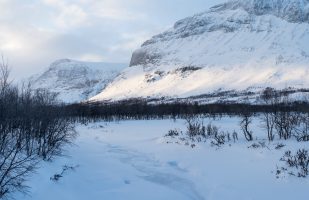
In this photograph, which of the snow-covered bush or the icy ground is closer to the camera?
the icy ground

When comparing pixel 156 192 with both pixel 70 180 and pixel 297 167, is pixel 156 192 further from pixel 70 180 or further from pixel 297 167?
pixel 297 167

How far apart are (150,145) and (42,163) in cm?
1223

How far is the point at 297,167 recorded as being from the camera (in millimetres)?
15930

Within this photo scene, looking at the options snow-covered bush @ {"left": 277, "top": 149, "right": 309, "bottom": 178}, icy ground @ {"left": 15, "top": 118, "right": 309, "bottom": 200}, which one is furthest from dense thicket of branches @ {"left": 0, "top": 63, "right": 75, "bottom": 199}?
snow-covered bush @ {"left": 277, "top": 149, "right": 309, "bottom": 178}

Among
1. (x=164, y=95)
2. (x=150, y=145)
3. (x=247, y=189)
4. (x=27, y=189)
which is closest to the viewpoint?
(x=27, y=189)

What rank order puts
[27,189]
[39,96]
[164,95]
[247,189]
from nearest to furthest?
[27,189], [247,189], [39,96], [164,95]

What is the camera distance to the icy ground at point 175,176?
1404 cm

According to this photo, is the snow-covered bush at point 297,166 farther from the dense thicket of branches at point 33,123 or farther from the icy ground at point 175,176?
the dense thicket of branches at point 33,123

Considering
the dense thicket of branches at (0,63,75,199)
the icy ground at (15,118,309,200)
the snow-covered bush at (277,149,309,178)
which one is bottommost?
the icy ground at (15,118,309,200)

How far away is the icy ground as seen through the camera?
14.0 metres

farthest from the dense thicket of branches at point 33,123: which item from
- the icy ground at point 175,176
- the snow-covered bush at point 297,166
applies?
the snow-covered bush at point 297,166

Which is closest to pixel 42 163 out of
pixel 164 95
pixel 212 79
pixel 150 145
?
pixel 150 145

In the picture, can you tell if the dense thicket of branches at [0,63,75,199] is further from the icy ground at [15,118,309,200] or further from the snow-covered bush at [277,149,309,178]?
the snow-covered bush at [277,149,309,178]

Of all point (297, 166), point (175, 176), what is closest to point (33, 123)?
point (175, 176)
